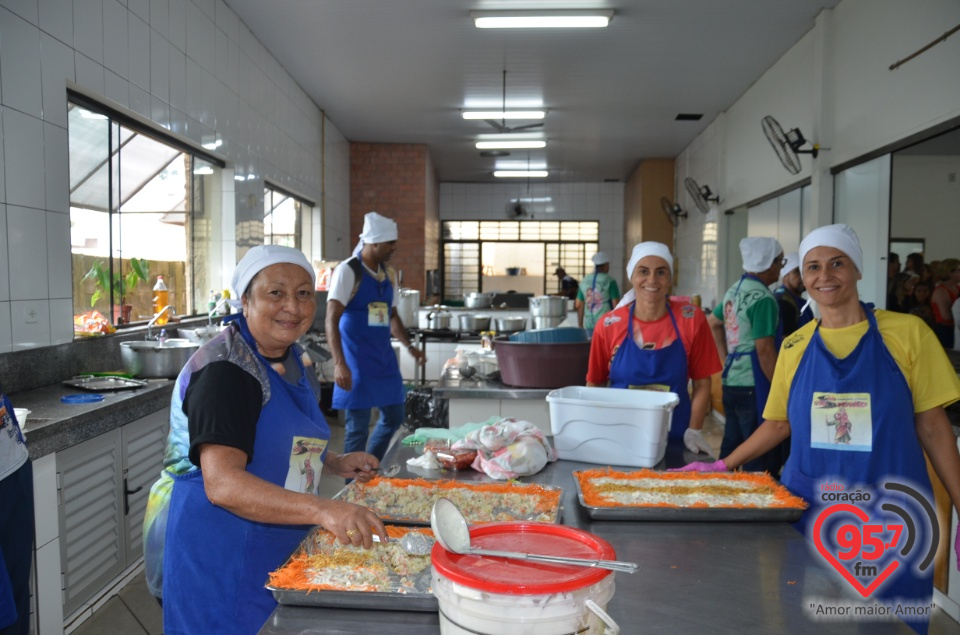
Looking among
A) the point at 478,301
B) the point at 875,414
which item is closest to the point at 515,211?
the point at 478,301

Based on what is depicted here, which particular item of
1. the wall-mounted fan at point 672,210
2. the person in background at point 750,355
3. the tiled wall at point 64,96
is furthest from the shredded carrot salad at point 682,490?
the wall-mounted fan at point 672,210

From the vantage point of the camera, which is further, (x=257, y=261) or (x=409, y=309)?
(x=409, y=309)

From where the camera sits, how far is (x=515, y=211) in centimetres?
1393

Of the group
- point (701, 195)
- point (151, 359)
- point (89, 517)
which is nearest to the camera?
point (89, 517)

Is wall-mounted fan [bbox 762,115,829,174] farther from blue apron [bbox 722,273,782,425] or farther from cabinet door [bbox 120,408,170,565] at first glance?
→ cabinet door [bbox 120,408,170,565]

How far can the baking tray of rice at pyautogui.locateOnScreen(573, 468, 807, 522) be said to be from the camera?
1592 mm

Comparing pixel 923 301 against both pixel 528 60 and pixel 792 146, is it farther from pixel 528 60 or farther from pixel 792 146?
pixel 528 60

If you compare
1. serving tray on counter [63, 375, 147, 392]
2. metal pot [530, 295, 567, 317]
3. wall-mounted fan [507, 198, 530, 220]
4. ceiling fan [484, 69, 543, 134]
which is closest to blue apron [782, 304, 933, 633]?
serving tray on counter [63, 375, 147, 392]

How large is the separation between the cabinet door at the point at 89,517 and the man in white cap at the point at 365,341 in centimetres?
124

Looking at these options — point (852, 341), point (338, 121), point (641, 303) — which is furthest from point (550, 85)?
point (852, 341)

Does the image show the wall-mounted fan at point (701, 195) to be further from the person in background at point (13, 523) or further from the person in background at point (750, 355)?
the person in background at point (13, 523)

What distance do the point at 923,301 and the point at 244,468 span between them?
13.4ft

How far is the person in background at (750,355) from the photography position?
12.4 ft

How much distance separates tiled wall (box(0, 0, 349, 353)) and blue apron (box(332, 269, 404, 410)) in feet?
4.55
